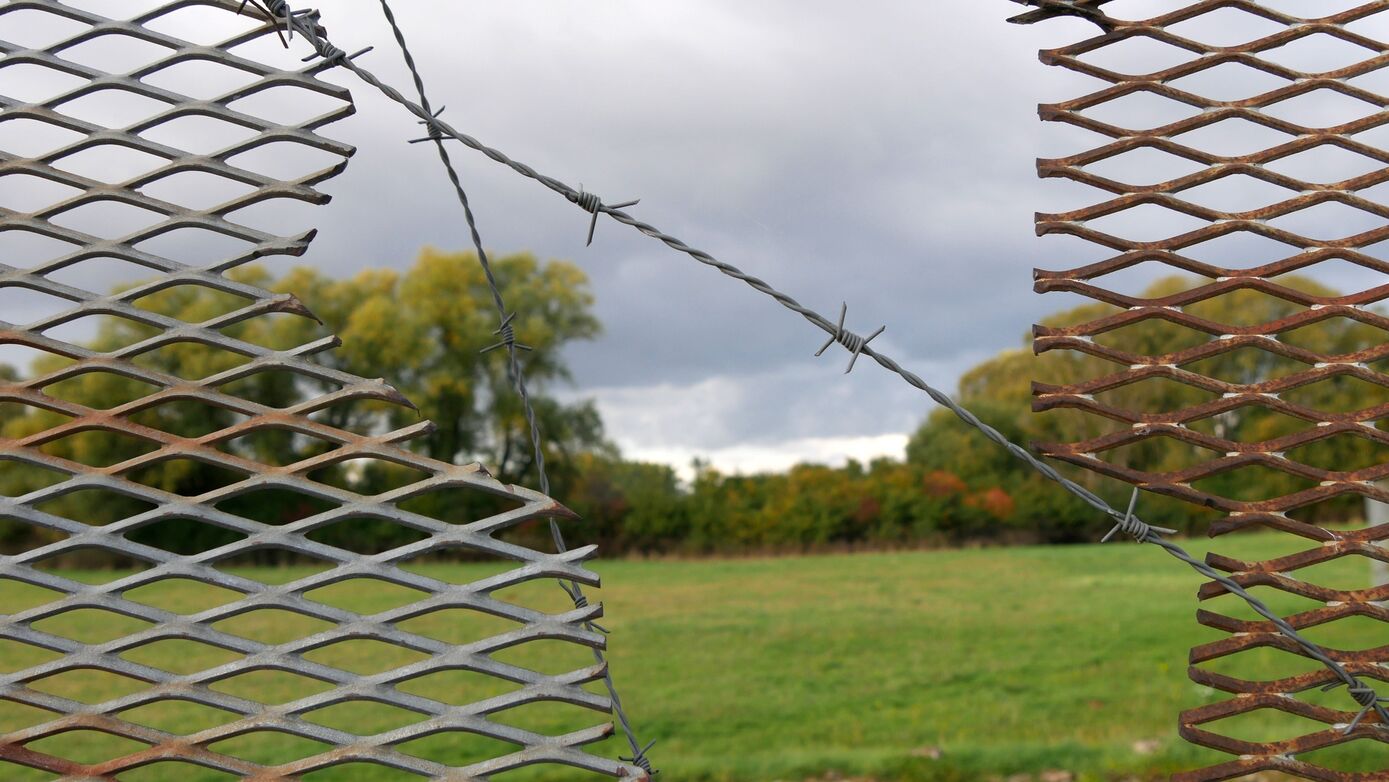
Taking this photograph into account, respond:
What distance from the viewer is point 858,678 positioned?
8.73 metres

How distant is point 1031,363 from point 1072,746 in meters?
22.4

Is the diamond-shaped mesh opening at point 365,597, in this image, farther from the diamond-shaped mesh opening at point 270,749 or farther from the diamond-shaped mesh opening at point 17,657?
the diamond-shaped mesh opening at point 270,749

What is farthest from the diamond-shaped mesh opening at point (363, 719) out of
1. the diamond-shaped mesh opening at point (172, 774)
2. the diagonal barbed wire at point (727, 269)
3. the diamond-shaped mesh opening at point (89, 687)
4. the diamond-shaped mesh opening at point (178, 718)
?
the diagonal barbed wire at point (727, 269)

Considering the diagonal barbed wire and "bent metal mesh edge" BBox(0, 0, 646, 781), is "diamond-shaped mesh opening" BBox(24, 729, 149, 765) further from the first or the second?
the diagonal barbed wire

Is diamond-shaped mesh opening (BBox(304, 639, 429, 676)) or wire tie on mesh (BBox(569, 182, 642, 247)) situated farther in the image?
diamond-shaped mesh opening (BBox(304, 639, 429, 676))

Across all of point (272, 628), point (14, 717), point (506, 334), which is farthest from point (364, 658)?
point (506, 334)

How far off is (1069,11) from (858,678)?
7.37 m

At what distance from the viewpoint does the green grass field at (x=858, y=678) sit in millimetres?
5598

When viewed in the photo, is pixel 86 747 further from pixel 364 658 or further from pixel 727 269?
pixel 727 269

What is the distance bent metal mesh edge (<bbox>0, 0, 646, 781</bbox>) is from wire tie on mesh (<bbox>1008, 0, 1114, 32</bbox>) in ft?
4.57

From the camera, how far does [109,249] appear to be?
6.15 feet

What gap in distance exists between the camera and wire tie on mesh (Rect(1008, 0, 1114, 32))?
6.98ft

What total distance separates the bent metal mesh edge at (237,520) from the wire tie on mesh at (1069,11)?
1.39 m

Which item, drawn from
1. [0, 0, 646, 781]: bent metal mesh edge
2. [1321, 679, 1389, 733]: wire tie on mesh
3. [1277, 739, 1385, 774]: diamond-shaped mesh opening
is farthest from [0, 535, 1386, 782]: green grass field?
[0, 0, 646, 781]: bent metal mesh edge
